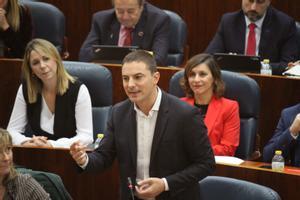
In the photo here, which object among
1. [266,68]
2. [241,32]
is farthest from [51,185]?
[241,32]

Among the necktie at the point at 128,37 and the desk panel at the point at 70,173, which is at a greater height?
the necktie at the point at 128,37

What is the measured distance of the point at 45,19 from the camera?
462cm

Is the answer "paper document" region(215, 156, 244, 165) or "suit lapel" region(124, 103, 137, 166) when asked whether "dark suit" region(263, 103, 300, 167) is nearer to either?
"paper document" region(215, 156, 244, 165)

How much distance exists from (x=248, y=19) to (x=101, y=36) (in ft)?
2.85

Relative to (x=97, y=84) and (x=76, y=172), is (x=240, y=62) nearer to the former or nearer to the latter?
(x=97, y=84)

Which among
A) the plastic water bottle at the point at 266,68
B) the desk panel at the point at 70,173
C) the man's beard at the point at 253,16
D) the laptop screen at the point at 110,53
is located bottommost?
the desk panel at the point at 70,173

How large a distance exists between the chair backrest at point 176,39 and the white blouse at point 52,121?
1242mm

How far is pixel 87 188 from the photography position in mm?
2869

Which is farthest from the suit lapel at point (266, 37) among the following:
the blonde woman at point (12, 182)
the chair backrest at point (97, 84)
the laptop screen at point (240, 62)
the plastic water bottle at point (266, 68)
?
the blonde woman at point (12, 182)

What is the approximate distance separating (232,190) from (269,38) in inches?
80.1

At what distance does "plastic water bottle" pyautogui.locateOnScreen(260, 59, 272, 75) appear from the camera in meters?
3.84

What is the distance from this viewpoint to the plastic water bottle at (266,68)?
3.84 meters

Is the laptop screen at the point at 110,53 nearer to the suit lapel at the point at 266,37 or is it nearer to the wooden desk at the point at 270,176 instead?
the suit lapel at the point at 266,37

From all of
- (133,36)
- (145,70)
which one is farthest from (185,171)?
(133,36)
